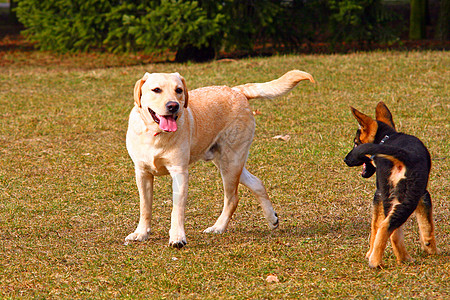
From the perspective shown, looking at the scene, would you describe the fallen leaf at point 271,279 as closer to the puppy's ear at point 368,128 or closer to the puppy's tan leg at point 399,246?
the puppy's tan leg at point 399,246

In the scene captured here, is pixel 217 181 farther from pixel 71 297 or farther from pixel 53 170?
pixel 71 297

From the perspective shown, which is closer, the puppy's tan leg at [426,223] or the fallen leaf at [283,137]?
the puppy's tan leg at [426,223]

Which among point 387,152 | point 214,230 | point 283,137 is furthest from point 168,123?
point 283,137

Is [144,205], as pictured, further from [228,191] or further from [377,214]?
[377,214]

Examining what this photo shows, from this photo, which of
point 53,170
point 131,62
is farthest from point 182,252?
point 131,62

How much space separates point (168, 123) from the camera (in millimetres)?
4922

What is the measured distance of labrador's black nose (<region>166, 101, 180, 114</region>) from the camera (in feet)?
15.9

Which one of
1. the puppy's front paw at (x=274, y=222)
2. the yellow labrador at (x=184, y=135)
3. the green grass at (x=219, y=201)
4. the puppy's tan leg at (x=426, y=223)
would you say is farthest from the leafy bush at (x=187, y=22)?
the puppy's tan leg at (x=426, y=223)

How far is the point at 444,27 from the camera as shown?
1925 cm

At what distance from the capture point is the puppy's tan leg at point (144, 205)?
17.7ft

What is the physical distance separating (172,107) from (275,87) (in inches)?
58.7

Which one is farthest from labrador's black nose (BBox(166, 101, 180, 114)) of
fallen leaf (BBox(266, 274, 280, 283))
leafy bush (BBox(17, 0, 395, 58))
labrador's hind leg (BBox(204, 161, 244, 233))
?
leafy bush (BBox(17, 0, 395, 58))

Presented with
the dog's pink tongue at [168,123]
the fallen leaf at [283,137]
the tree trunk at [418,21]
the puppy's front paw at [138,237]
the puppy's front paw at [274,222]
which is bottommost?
the tree trunk at [418,21]

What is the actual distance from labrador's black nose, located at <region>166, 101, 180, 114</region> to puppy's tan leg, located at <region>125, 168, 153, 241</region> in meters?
0.75
